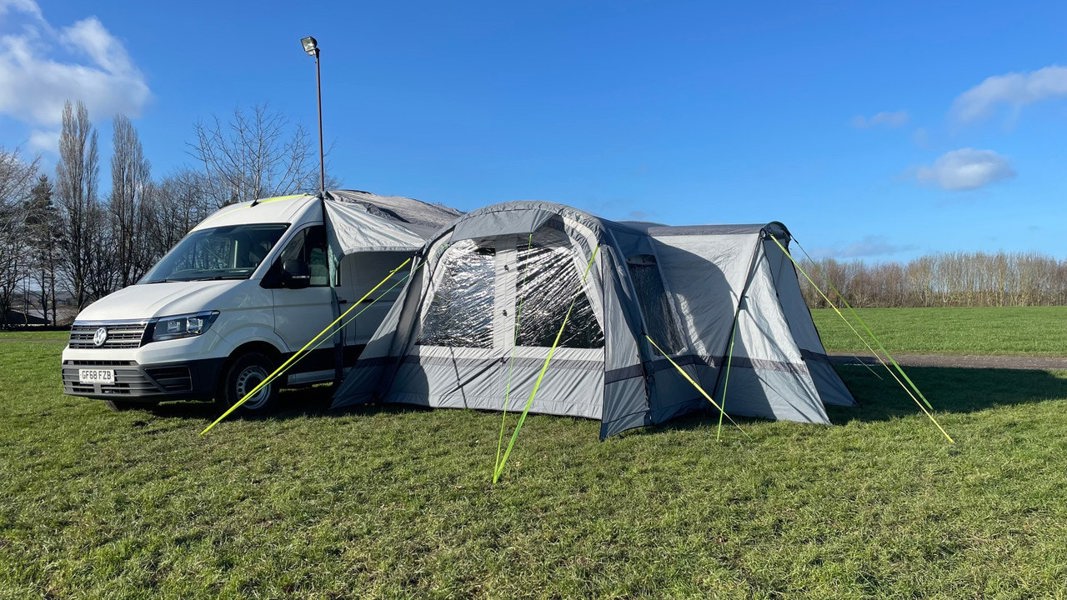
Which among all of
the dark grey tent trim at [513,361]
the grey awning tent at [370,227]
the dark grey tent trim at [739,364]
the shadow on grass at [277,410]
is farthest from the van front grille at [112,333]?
the dark grey tent trim at [739,364]

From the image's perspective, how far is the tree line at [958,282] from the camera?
45.5 m

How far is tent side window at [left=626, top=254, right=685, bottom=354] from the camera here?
7.32 meters

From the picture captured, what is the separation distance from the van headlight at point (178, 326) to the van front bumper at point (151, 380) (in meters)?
0.28

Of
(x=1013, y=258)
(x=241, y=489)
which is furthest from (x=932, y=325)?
(x=1013, y=258)

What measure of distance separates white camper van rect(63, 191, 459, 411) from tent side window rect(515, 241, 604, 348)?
5.08 ft

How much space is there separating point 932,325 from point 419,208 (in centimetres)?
1992

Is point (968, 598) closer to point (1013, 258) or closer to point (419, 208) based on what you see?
point (419, 208)

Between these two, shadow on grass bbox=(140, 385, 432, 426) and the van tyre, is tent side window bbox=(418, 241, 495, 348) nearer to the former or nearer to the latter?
shadow on grass bbox=(140, 385, 432, 426)

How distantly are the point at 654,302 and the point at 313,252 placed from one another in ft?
13.4

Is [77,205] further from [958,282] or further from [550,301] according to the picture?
[958,282]

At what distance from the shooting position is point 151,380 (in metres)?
6.82

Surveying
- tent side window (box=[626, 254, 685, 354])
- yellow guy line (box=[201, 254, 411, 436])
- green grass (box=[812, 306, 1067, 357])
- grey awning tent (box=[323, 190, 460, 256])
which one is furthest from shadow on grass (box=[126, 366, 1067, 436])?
green grass (box=[812, 306, 1067, 357])

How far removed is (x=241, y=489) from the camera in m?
4.89

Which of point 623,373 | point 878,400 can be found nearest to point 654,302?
point 623,373
